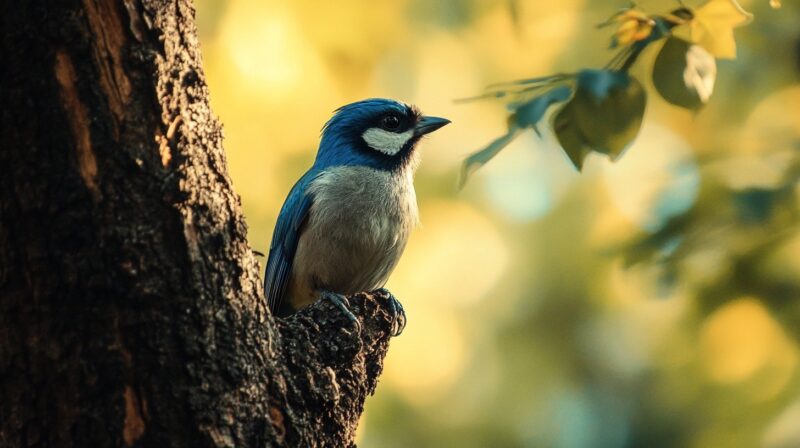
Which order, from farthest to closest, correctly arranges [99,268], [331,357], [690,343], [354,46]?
[354,46], [690,343], [331,357], [99,268]

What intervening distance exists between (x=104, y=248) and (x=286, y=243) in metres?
3.40

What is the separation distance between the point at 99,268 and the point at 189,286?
286mm

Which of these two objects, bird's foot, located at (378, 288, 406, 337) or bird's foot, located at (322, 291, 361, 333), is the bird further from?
bird's foot, located at (322, 291, 361, 333)

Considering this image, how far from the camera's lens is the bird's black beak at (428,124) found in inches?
276

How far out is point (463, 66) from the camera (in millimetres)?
9312

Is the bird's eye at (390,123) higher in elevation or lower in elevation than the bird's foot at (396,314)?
higher

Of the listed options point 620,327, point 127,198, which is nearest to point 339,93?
point 620,327

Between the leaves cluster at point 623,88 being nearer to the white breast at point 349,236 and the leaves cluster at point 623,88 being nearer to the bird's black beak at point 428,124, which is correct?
the white breast at point 349,236

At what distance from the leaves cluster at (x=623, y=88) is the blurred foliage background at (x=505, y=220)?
426cm

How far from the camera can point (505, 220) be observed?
9422 mm

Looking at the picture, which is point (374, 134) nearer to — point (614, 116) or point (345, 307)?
point (345, 307)

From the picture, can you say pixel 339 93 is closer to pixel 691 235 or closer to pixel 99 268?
pixel 691 235

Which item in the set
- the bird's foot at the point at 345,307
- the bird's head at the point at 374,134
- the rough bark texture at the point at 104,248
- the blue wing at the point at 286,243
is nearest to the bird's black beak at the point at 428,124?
the bird's head at the point at 374,134

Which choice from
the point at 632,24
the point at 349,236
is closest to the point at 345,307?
the point at 632,24
